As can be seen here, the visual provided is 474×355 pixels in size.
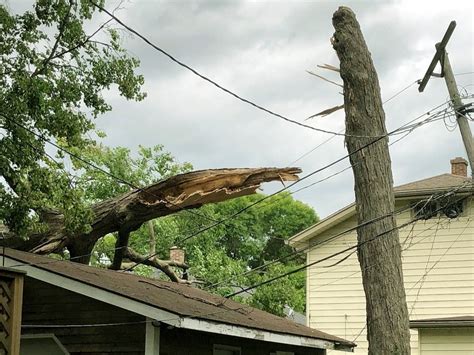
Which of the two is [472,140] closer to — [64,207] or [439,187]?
[64,207]

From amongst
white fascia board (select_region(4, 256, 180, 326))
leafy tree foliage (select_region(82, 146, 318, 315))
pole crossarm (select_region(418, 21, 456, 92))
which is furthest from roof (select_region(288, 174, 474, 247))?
white fascia board (select_region(4, 256, 180, 326))

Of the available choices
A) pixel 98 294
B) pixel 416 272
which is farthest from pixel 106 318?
pixel 416 272

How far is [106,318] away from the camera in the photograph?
1212 cm

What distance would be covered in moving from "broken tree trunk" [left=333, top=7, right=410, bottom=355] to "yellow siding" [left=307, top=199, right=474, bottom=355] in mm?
10793

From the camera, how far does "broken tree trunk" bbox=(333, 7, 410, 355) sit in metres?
9.77

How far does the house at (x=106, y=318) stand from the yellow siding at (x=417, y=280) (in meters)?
9.26

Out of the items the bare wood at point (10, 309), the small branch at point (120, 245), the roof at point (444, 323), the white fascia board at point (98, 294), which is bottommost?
the bare wood at point (10, 309)

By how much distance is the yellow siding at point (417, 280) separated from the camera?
2159 cm

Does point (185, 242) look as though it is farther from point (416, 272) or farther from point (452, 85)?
point (452, 85)

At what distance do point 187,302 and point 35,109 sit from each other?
158 inches

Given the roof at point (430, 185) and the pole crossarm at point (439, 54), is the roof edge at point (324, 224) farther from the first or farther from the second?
the pole crossarm at point (439, 54)

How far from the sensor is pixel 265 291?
30.5 meters

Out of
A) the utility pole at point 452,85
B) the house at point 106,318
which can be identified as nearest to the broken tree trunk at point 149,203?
the house at point 106,318

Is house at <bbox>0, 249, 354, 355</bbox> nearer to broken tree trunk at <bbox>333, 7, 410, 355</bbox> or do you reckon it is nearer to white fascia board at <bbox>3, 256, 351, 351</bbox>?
white fascia board at <bbox>3, 256, 351, 351</bbox>
